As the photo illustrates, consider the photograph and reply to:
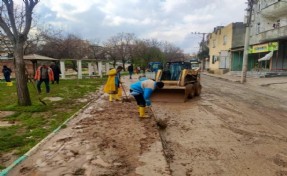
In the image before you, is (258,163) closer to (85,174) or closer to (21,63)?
(85,174)

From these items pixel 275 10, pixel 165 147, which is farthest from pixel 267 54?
pixel 165 147

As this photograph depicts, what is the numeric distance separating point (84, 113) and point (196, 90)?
6.99m

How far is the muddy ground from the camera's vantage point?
4332mm

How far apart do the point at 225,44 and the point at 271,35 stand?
49.1 ft

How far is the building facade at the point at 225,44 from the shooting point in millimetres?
39562

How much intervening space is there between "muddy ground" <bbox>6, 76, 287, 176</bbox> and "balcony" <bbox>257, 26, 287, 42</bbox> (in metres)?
20.4

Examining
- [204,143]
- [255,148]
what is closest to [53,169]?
[204,143]

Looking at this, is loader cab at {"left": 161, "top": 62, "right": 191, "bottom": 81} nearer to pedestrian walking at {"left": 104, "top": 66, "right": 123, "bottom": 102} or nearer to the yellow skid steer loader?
the yellow skid steer loader

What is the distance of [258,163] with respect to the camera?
186 inches

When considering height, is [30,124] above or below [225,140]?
above

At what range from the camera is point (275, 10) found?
2889cm

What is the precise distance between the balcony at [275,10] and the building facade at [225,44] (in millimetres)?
7019

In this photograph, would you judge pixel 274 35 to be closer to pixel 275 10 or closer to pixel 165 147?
pixel 275 10

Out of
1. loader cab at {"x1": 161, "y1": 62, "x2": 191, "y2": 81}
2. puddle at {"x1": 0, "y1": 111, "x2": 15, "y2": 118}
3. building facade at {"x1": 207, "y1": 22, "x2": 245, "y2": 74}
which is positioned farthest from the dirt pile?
building facade at {"x1": 207, "y1": 22, "x2": 245, "y2": 74}
